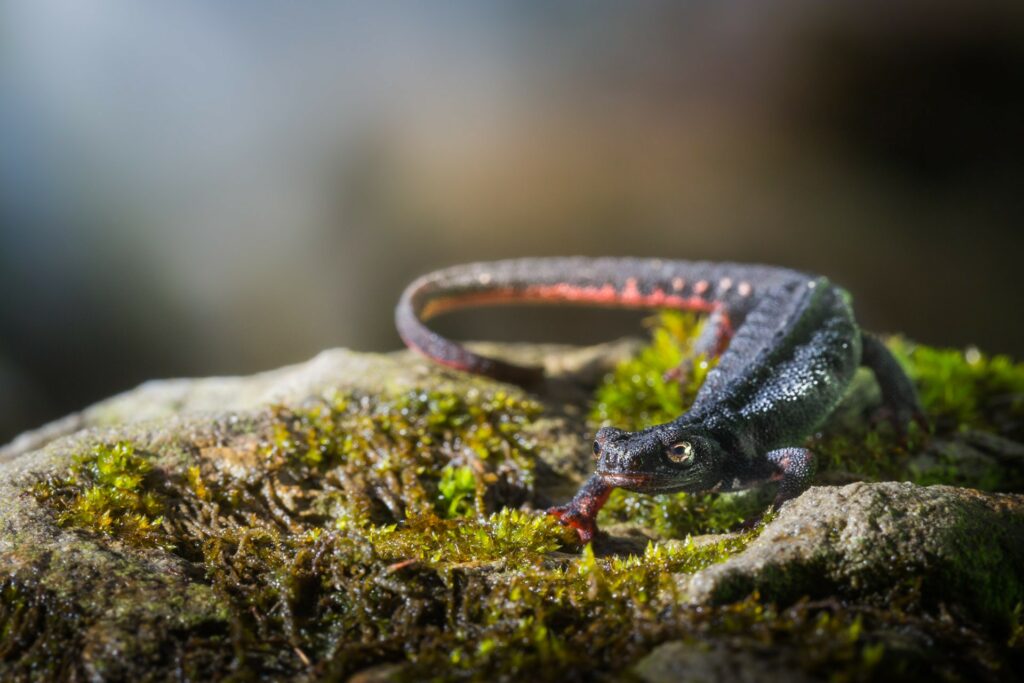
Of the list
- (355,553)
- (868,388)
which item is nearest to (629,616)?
(355,553)

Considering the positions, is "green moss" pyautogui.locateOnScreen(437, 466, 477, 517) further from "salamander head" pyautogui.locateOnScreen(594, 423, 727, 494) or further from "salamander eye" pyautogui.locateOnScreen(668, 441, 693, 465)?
"salamander eye" pyautogui.locateOnScreen(668, 441, 693, 465)

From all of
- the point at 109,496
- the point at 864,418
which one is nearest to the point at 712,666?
the point at 109,496

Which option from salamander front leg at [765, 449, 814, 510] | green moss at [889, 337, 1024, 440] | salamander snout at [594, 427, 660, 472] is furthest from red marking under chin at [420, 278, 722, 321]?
salamander snout at [594, 427, 660, 472]

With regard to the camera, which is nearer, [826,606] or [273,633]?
[826,606]

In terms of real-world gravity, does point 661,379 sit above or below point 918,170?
below

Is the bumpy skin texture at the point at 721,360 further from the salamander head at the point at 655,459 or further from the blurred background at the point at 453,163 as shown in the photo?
the blurred background at the point at 453,163

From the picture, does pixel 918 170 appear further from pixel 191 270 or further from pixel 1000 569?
pixel 191 270
